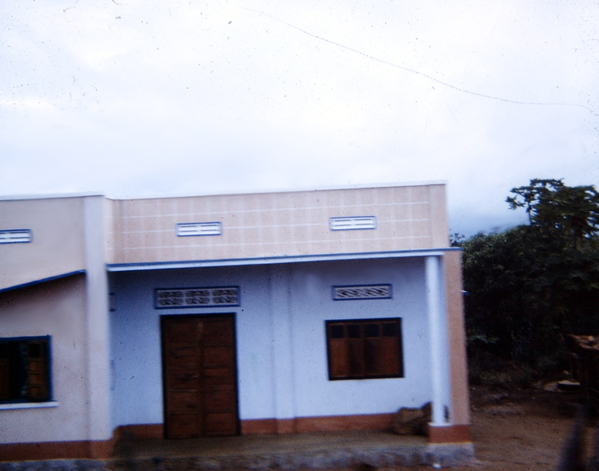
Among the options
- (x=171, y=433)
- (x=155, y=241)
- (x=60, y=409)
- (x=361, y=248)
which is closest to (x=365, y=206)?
(x=361, y=248)

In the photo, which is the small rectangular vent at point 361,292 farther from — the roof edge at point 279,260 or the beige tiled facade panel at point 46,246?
the beige tiled facade panel at point 46,246

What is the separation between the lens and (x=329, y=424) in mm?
9141

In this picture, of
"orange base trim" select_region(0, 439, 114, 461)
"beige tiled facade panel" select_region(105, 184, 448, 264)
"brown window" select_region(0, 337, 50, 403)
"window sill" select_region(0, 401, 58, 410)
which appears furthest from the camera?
"beige tiled facade panel" select_region(105, 184, 448, 264)

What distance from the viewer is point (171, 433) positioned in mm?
9180

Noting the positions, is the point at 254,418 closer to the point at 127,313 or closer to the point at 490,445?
the point at 127,313

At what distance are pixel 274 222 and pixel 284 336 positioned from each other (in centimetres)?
191

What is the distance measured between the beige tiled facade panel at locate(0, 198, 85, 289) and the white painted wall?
1.08 meters

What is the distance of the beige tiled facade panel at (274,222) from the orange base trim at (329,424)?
9.00 feet

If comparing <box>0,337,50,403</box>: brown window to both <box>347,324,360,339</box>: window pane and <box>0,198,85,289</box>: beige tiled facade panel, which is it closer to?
<box>0,198,85,289</box>: beige tiled facade panel

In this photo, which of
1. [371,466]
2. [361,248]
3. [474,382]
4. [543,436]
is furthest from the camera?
[474,382]

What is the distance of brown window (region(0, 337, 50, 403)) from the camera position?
835cm

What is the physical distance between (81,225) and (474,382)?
11.3 metres

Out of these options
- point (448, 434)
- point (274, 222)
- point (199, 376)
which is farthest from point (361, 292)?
point (199, 376)

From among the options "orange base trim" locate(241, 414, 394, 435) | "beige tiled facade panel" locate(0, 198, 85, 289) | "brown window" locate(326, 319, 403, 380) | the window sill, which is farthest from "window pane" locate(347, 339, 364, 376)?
the window sill
